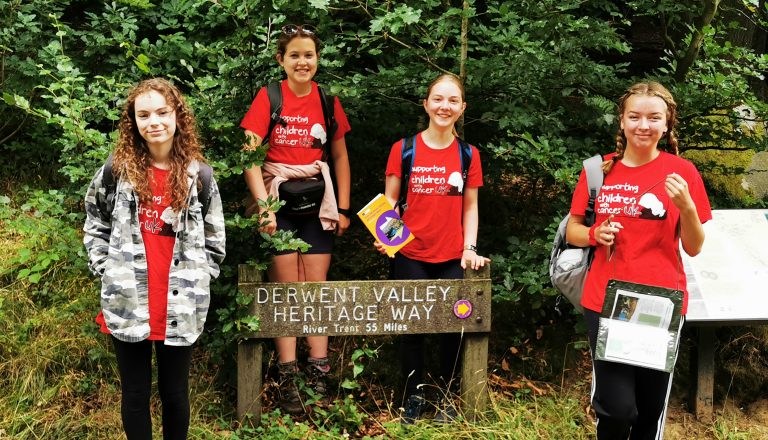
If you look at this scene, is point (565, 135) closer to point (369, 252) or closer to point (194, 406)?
point (369, 252)

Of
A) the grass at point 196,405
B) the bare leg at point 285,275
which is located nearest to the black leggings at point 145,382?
the grass at point 196,405

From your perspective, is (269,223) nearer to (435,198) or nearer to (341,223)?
(341,223)

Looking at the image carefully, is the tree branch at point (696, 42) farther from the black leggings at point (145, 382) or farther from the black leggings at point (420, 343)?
the black leggings at point (145, 382)

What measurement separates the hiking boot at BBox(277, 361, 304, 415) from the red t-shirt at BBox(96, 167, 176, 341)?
1.25 meters

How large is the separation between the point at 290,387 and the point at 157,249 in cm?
144

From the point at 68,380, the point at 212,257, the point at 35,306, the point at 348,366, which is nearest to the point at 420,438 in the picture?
the point at 348,366

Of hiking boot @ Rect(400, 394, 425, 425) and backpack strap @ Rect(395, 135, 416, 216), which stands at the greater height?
backpack strap @ Rect(395, 135, 416, 216)

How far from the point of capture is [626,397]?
10.3ft

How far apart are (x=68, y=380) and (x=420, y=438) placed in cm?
218

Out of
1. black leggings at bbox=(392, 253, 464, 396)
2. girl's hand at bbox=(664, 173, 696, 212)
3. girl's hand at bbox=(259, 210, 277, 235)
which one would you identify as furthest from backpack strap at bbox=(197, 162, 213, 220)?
girl's hand at bbox=(664, 173, 696, 212)

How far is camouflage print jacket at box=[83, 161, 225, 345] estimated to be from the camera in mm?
3217

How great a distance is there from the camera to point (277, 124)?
165 inches

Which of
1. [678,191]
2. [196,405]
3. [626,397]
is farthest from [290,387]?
[678,191]

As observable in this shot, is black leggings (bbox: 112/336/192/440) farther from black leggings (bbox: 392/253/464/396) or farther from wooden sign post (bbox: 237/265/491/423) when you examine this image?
black leggings (bbox: 392/253/464/396)
